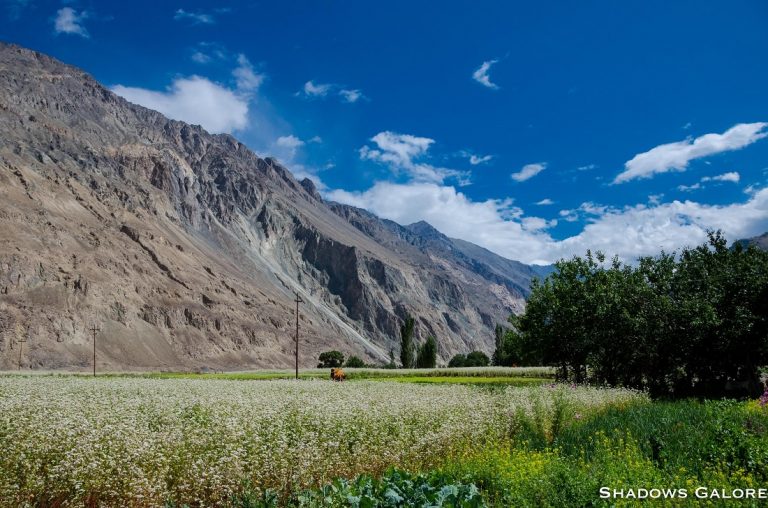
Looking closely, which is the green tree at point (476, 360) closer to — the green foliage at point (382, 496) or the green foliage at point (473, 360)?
the green foliage at point (473, 360)

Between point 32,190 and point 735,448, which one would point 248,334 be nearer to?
point 32,190

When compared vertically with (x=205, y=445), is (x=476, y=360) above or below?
below

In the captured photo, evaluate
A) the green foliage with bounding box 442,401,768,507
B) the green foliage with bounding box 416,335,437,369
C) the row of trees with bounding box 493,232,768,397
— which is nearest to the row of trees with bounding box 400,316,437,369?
the green foliage with bounding box 416,335,437,369

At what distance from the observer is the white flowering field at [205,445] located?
8.42m

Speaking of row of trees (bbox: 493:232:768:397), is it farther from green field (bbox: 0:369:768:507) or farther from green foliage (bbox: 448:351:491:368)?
green foliage (bbox: 448:351:491:368)

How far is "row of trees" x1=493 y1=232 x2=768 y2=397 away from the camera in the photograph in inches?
1246

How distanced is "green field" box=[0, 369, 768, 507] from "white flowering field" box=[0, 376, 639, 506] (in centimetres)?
3

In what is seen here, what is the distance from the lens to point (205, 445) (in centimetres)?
987

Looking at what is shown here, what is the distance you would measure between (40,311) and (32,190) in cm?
4305

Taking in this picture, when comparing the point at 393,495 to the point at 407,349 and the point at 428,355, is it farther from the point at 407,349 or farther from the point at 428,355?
the point at 407,349

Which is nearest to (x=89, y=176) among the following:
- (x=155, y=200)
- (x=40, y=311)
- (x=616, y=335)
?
(x=155, y=200)

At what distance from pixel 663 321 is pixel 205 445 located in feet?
108

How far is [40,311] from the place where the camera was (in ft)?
352

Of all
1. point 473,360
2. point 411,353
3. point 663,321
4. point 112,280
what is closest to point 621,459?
point 663,321
